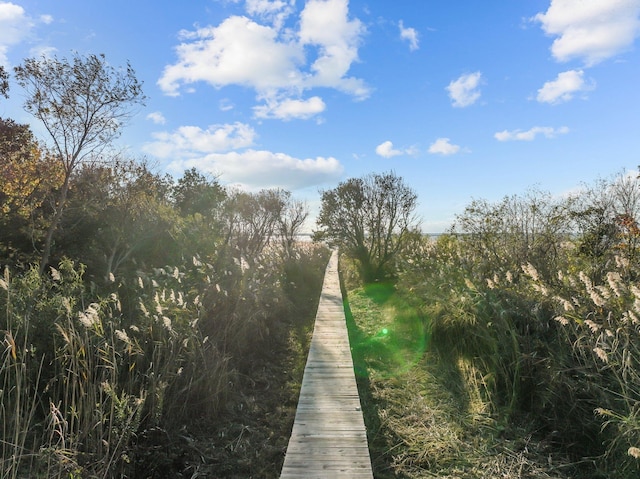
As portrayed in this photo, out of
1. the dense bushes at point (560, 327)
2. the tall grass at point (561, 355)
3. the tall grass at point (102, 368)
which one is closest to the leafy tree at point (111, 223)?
the tall grass at point (102, 368)

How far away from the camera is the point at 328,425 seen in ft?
13.2

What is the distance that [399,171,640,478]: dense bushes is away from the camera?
3.32m

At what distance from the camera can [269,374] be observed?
6047 millimetres

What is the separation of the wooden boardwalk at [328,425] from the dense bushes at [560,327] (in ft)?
4.85

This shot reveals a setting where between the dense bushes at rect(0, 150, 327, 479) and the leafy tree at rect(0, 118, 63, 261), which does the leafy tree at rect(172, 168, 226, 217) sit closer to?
the dense bushes at rect(0, 150, 327, 479)

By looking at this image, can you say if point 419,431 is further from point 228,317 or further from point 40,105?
point 40,105

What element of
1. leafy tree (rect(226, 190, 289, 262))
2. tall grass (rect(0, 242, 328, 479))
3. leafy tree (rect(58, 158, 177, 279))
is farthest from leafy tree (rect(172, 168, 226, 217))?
tall grass (rect(0, 242, 328, 479))

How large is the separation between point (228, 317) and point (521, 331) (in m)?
4.24

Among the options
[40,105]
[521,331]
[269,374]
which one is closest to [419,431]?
[521,331]

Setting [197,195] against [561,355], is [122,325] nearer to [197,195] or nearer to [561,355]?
[561,355]

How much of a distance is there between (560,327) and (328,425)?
8.98 ft

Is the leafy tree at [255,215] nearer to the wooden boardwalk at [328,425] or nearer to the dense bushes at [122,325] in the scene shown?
the dense bushes at [122,325]

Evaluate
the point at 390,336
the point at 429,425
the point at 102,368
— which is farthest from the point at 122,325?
the point at 390,336

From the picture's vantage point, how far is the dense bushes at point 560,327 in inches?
131
